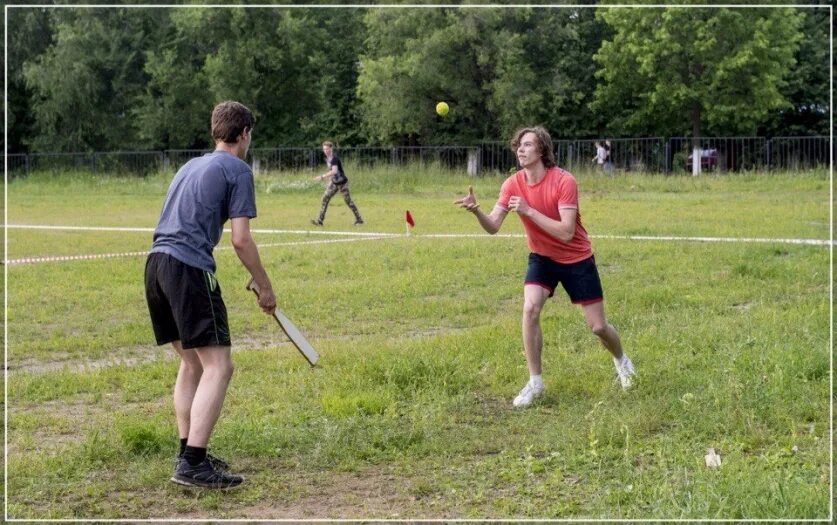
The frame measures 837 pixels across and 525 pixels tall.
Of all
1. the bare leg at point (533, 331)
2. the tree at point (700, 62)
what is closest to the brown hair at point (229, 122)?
the bare leg at point (533, 331)

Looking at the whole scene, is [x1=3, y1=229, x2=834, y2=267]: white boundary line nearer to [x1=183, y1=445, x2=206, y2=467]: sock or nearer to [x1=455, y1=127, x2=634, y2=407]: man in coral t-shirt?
[x1=455, y1=127, x2=634, y2=407]: man in coral t-shirt

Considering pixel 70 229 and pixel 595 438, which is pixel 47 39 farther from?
pixel 595 438

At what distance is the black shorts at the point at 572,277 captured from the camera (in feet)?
23.9

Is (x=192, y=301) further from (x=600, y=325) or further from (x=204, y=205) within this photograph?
(x=600, y=325)

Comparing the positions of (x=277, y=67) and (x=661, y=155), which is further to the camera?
(x=661, y=155)

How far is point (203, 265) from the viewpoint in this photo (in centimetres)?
530

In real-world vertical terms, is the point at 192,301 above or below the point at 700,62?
below

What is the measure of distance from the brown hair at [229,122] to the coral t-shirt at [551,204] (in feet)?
7.58

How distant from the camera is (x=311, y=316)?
11.0 m

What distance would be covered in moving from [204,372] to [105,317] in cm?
619

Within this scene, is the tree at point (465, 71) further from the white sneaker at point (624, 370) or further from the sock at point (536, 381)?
the sock at point (536, 381)

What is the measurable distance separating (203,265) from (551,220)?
263cm

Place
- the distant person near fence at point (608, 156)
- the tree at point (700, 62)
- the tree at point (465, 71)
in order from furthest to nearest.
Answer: the tree at point (700, 62) < the distant person near fence at point (608, 156) < the tree at point (465, 71)

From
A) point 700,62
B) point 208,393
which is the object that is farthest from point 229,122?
point 700,62
